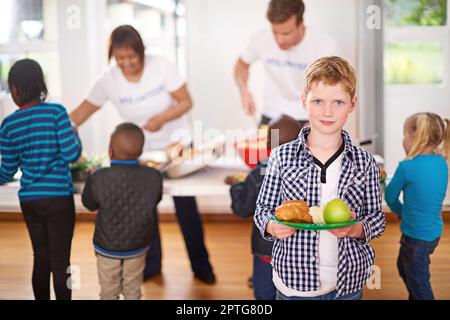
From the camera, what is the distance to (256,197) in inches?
60.0

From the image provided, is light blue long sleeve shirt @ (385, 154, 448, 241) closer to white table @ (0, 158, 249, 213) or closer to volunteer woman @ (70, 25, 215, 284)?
white table @ (0, 158, 249, 213)

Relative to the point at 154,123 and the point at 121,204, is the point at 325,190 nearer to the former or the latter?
the point at 121,204

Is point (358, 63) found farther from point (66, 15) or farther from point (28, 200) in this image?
point (28, 200)

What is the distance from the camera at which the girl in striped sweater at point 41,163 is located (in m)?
1.54

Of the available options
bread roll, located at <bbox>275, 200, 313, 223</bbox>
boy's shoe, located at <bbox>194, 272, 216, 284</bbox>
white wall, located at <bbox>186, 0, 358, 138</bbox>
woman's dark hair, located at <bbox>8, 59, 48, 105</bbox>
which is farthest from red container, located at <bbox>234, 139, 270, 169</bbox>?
boy's shoe, located at <bbox>194, 272, 216, 284</bbox>

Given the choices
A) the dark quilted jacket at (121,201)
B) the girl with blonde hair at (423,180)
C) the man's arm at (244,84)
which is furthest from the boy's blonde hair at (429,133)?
the man's arm at (244,84)

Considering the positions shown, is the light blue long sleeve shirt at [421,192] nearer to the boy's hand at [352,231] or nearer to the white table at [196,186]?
the boy's hand at [352,231]

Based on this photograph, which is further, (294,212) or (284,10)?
(284,10)

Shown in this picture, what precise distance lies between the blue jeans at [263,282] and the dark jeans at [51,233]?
0.50 metres

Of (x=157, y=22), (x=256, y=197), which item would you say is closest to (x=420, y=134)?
(x=256, y=197)

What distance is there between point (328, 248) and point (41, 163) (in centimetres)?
73

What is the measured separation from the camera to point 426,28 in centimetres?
154
